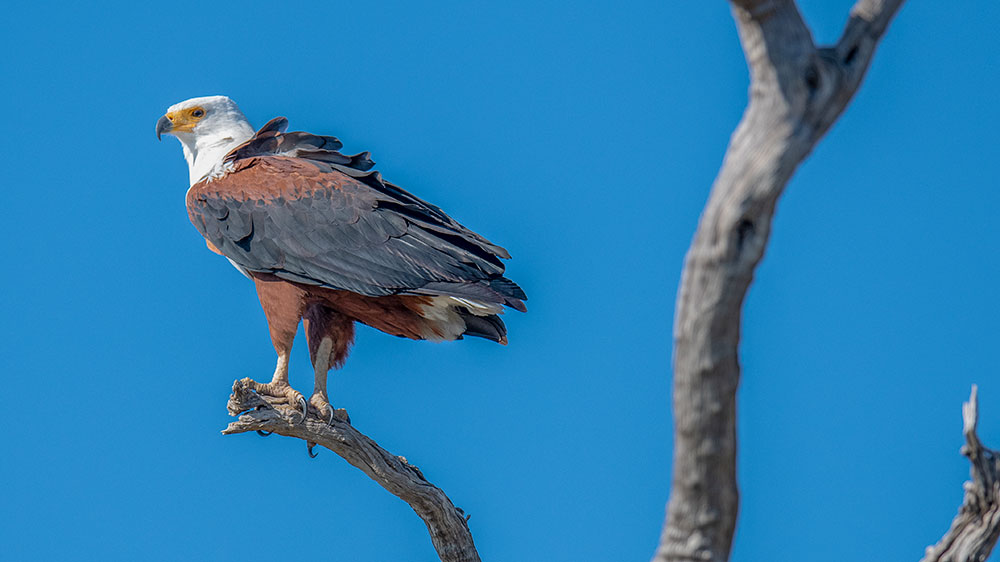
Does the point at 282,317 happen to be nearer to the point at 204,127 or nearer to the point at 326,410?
the point at 326,410

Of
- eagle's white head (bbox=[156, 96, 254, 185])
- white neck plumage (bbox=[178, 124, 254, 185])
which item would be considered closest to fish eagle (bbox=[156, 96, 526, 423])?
white neck plumage (bbox=[178, 124, 254, 185])

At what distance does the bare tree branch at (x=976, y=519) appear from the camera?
389cm

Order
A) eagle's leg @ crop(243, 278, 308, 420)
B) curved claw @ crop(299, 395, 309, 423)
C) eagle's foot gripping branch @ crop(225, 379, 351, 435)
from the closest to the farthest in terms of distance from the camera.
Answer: eagle's foot gripping branch @ crop(225, 379, 351, 435), curved claw @ crop(299, 395, 309, 423), eagle's leg @ crop(243, 278, 308, 420)

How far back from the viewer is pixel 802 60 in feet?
9.84

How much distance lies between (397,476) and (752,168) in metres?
3.32

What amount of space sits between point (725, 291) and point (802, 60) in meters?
0.62

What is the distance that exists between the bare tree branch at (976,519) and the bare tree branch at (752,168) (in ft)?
4.06

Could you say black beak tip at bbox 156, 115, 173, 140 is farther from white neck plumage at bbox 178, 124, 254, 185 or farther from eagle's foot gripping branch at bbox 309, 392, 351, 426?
eagle's foot gripping branch at bbox 309, 392, 351, 426

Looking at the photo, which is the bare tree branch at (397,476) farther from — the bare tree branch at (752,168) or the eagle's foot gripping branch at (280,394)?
the bare tree branch at (752,168)

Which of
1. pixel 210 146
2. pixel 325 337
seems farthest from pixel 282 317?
pixel 210 146

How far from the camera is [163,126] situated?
776cm

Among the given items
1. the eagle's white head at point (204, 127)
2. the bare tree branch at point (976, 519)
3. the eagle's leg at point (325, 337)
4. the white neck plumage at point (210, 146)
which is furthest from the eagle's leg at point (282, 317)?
the bare tree branch at point (976, 519)

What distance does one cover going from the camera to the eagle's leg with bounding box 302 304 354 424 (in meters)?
6.68

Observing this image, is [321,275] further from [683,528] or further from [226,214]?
[683,528]
